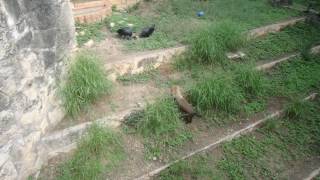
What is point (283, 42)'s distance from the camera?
617cm

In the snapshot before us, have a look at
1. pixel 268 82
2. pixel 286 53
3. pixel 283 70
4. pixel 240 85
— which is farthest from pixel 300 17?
pixel 240 85

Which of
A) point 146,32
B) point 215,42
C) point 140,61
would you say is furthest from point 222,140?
point 146,32

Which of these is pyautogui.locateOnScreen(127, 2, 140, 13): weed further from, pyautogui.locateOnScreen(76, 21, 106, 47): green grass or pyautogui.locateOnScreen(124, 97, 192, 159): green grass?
pyautogui.locateOnScreen(124, 97, 192, 159): green grass

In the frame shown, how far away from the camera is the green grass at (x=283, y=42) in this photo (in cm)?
575

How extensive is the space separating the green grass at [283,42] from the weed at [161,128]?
6.94 ft

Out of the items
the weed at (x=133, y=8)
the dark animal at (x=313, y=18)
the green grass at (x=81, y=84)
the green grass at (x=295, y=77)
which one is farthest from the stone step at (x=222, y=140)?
the weed at (x=133, y=8)

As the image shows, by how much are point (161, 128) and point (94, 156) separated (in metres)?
0.87

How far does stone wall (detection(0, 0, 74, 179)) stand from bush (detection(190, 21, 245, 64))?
2.10m

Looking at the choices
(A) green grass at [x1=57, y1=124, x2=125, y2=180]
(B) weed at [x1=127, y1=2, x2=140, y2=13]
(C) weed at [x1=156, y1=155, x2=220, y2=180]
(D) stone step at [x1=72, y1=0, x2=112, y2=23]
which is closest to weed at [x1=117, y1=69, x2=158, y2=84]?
(A) green grass at [x1=57, y1=124, x2=125, y2=180]

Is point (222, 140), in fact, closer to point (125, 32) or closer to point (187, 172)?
point (187, 172)

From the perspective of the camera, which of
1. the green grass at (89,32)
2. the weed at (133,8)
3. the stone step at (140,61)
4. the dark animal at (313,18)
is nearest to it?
the stone step at (140,61)

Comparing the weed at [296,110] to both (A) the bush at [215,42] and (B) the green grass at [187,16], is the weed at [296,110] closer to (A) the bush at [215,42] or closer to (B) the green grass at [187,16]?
(A) the bush at [215,42]

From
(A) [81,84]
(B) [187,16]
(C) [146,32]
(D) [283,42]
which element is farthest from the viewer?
(B) [187,16]

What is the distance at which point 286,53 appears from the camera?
19.4ft
